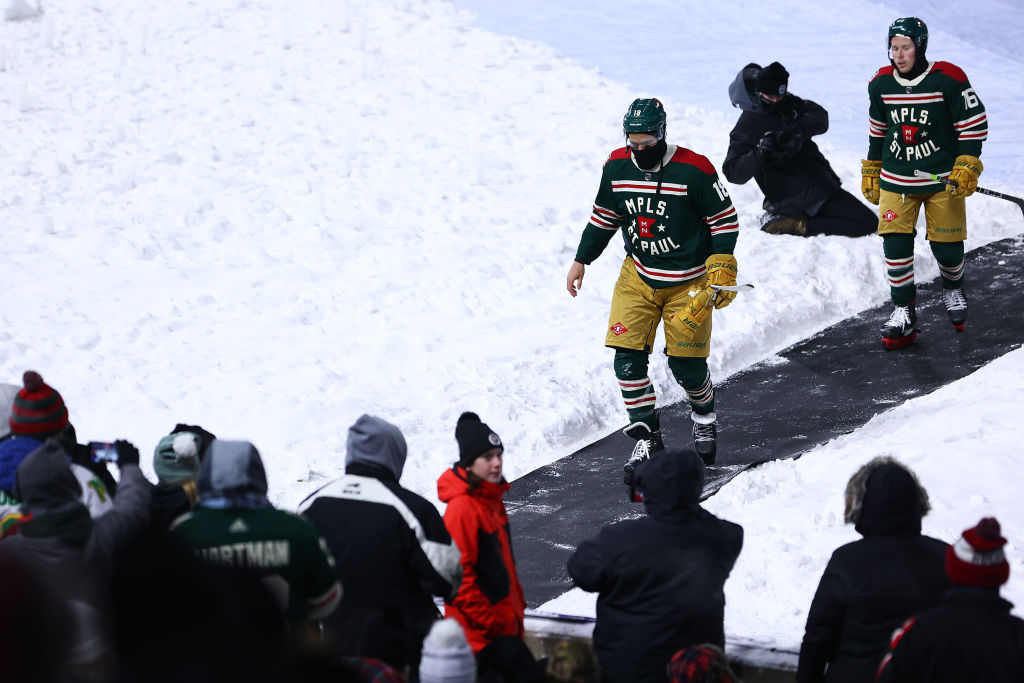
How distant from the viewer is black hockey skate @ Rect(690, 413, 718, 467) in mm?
7902

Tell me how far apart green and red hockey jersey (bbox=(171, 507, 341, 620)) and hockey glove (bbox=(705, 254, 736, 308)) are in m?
4.03

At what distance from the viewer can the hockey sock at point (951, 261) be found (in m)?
9.34

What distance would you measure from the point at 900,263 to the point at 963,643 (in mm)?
6381

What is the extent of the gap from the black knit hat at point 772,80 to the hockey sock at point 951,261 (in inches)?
90.0

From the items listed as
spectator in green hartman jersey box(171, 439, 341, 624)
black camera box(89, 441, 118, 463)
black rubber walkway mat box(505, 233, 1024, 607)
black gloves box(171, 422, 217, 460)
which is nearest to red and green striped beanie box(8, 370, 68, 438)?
black camera box(89, 441, 118, 463)

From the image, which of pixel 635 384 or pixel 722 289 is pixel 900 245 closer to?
pixel 722 289

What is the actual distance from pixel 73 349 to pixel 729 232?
5587 millimetres

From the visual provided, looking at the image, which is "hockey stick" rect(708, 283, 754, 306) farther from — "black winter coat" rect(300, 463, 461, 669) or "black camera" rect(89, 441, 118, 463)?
"black camera" rect(89, 441, 118, 463)

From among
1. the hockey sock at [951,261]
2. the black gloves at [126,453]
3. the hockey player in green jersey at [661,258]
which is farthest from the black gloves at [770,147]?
the black gloves at [126,453]

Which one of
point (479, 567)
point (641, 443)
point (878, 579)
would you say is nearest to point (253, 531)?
point (479, 567)

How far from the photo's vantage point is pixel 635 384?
7.77 meters

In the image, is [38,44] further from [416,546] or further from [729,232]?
[416,546]

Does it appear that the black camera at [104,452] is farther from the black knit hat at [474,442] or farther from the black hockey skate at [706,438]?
the black hockey skate at [706,438]

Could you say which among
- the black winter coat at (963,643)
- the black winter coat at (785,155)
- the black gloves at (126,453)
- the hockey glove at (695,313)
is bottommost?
the black winter coat at (963,643)
